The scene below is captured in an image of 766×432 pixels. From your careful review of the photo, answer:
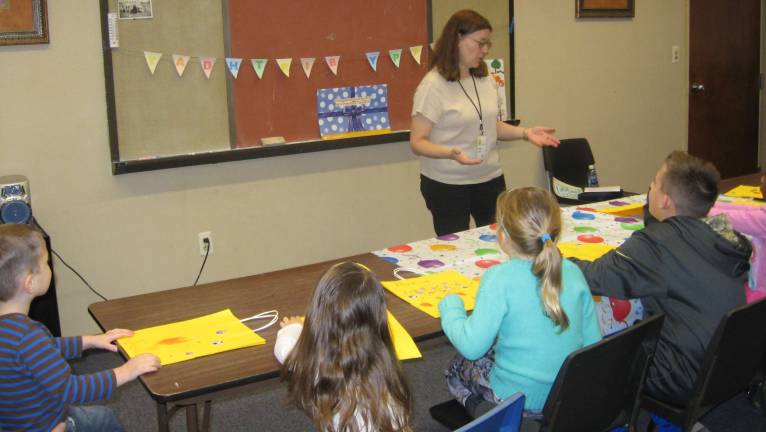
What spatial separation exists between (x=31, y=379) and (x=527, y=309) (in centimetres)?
114

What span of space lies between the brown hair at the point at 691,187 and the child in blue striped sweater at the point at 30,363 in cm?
146

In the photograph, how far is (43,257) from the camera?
188cm

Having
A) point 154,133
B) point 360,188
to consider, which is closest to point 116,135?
point 154,133

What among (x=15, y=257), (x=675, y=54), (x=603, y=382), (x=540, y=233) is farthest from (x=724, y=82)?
(x=15, y=257)

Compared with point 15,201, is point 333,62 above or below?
above

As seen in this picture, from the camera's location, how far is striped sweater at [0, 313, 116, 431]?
5.75 feet

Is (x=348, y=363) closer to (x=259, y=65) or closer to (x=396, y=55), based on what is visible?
(x=259, y=65)

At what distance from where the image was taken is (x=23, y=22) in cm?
343

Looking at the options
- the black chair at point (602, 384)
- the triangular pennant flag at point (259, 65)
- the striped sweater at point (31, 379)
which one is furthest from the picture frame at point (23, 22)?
the black chair at point (602, 384)

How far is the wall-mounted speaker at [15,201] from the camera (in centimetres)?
324

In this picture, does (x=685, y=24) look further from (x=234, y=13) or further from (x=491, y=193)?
(x=234, y=13)

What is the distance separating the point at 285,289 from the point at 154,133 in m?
1.78

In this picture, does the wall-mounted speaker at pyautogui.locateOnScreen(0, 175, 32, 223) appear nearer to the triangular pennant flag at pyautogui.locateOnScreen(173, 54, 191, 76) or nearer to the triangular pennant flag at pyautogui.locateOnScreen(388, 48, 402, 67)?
the triangular pennant flag at pyautogui.locateOnScreen(173, 54, 191, 76)

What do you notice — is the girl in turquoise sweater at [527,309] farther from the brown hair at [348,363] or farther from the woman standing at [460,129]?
the woman standing at [460,129]
